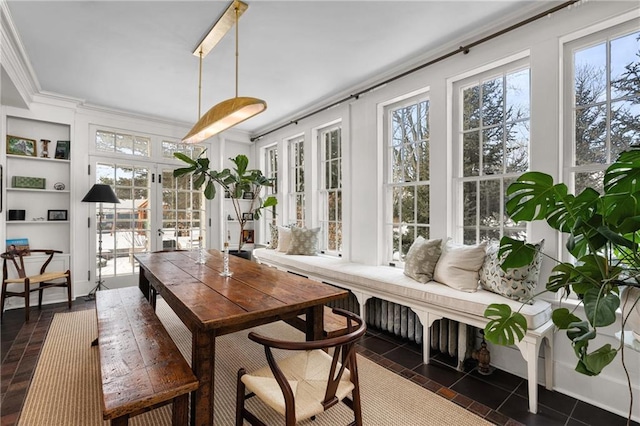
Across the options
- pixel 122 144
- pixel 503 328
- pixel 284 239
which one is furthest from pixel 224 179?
pixel 503 328

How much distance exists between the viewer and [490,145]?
2.78 meters

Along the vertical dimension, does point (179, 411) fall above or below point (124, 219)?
below

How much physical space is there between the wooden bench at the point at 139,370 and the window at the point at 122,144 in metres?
3.32

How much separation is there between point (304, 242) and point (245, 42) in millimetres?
2617

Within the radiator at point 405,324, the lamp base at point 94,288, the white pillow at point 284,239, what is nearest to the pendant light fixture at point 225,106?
the white pillow at point 284,239

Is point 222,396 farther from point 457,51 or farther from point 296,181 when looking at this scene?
point 296,181

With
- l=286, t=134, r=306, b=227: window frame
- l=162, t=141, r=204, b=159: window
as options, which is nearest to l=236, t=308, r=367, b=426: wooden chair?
l=286, t=134, r=306, b=227: window frame

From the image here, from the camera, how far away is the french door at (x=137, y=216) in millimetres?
4664

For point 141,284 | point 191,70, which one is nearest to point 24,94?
point 191,70

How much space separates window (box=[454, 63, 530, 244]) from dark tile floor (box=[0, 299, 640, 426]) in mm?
1168

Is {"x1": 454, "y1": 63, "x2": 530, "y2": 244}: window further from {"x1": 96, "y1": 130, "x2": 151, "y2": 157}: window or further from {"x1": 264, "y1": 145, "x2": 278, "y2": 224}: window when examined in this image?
{"x1": 96, "y1": 130, "x2": 151, "y2": 157}: window

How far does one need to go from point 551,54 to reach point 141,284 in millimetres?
4429

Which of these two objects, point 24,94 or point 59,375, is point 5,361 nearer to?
point 59,375

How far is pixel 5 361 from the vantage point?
101 inches
